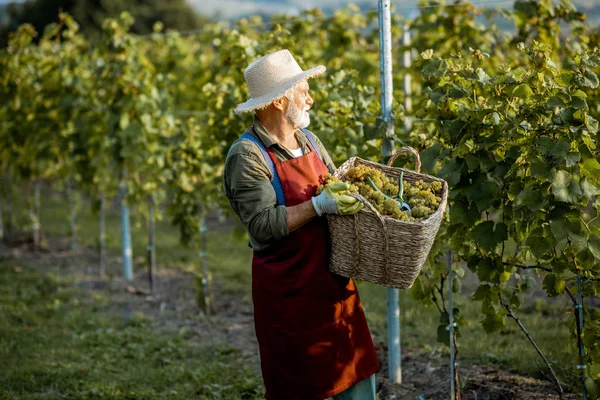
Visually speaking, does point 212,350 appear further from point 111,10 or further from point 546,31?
point 111,10

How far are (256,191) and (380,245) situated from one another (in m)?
0.51

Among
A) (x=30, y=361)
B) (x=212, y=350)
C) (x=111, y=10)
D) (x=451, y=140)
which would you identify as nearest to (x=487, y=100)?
(x=451, y=140)

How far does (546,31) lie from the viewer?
4.75 metres

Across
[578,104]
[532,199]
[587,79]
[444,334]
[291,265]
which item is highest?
[587,79]

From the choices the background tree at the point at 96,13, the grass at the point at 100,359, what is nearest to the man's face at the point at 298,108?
the grass at the point at 100,359

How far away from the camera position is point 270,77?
8.83ft

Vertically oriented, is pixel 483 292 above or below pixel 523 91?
below

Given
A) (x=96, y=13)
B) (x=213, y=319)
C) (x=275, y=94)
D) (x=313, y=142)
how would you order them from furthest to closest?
1. (x=96, y=13)
2. (x=213, y=319)
3. (x=313, y=142)
4. (x=275, y=94)

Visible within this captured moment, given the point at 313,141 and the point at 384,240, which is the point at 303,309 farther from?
the point at 313,141

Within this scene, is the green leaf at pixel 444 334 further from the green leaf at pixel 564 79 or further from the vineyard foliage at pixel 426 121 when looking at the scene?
the green leaf at pixel 564 79

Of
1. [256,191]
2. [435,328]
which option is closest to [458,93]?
[256,191]

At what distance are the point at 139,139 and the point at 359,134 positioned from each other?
9.55 feet

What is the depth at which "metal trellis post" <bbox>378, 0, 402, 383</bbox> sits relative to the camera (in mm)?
3492

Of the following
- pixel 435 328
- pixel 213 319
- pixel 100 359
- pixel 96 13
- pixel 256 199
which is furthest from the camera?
pixel 96 13
